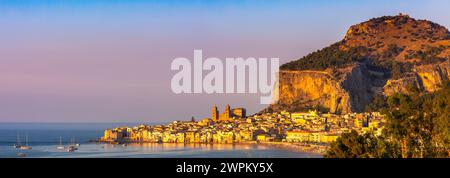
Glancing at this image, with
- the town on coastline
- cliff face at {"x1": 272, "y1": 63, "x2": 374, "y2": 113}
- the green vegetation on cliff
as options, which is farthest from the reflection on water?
the green vegetation on cliff

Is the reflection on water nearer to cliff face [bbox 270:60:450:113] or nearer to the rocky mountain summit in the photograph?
cliff face [bbox 270:60:450:113]

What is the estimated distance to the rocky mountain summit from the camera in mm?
56369

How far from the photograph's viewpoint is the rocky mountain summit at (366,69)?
56.4 metres

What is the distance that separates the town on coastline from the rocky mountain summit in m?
2.33

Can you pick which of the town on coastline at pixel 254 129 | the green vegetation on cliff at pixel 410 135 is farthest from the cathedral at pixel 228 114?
the green vegetation on cliff at pixel 410 135

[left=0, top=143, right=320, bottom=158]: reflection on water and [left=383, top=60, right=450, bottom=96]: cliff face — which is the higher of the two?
[left=383, top=60, right=450, bottom=96]: cliff face

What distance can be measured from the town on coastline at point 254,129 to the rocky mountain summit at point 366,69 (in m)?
2.33

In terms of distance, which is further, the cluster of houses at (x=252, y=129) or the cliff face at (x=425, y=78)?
the cliff face at (x=425, y=78)

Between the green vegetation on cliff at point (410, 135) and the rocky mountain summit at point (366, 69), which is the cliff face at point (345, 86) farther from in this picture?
the green vegetation on cliff at point (410, 135)

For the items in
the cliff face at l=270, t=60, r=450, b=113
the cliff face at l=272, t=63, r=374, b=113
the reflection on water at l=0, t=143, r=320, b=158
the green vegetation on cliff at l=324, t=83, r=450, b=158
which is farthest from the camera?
the cliff face at l=272, t=63, r=374, b=113

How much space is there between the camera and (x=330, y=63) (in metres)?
61.3

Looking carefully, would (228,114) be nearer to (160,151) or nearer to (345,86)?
(345,86)
